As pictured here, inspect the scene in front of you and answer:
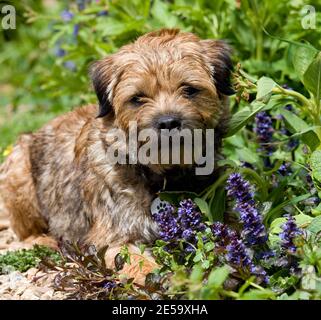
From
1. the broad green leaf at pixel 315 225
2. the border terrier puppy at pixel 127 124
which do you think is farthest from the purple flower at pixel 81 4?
the broad green leaf at pixel 315 225

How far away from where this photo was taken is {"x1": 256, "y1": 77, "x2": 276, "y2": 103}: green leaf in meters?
4.62

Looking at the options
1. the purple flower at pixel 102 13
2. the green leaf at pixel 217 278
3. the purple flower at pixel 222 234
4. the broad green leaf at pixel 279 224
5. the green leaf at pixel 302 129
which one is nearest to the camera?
the green leaf at pixel 217 278

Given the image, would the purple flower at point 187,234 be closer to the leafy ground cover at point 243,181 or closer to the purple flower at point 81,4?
the leafy ground cover at point 243,181

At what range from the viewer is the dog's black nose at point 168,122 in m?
4.54

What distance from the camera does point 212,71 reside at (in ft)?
16.5

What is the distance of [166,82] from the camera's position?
4758 mm

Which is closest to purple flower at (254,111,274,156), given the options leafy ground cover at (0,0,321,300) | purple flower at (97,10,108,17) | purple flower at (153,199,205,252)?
leafy ground cover at (0,0,321,300)

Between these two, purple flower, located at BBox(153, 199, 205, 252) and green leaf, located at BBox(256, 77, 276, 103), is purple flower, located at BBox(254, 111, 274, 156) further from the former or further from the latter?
purple flower, located at BBox(153, 199, 205, 252)

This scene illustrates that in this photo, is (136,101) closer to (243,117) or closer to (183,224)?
(243,117)

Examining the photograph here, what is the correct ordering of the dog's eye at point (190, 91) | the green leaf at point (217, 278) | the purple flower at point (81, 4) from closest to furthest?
the green leaf at point (217, 278) → the dog's eye at point (190, 91) → the purple flower at point (81, 4)

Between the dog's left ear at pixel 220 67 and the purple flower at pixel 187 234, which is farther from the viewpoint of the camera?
the dog's left ear at pixel 220 67

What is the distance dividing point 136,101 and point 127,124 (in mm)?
159

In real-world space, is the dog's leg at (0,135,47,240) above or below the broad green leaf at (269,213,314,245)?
below

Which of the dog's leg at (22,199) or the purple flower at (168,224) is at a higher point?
the purple flower at (168,224)
